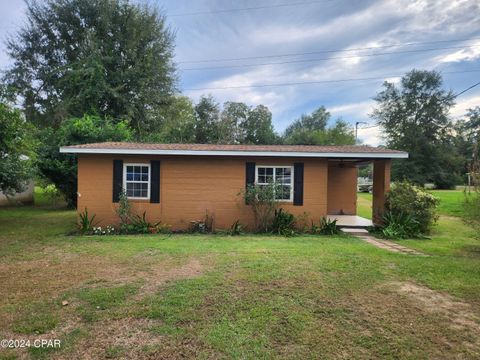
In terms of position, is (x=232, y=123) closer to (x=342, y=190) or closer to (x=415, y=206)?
(x=342, y=190)

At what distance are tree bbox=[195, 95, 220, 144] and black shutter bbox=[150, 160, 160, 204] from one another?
2280 centimetres

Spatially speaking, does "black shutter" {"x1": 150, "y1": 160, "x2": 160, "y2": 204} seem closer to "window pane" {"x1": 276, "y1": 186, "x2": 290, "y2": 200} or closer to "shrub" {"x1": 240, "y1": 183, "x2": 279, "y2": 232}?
"shrub" {"x1": 240, "y1": 183, "x2": 279, "y2": 232}

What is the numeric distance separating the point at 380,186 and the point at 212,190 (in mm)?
5562

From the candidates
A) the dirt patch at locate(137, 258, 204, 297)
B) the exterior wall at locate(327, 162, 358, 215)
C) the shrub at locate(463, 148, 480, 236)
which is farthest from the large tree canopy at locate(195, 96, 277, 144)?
the dirt patch at locate(137, 258, 204, 297)

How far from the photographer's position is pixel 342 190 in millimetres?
13438

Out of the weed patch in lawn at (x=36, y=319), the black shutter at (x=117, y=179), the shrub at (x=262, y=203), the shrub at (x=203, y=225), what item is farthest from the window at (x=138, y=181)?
the weed patch in lawn at (x=36, y=319)

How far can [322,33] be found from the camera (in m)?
15.4

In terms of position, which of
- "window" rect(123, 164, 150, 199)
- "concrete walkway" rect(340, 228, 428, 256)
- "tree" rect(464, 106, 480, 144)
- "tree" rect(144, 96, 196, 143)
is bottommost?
"concrete walkway" rect(340, 228, 428, 256)

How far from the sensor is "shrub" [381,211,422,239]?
905 centimetres

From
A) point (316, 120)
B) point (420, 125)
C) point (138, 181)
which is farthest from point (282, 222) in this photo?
point (316, 120)

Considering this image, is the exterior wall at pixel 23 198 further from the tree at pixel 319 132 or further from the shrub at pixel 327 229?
the tree at pixel 319 132

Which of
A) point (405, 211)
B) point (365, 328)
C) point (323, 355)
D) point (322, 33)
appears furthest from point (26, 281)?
point (322, 33)

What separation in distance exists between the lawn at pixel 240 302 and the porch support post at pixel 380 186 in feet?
10.6

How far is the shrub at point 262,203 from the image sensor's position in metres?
9.30
